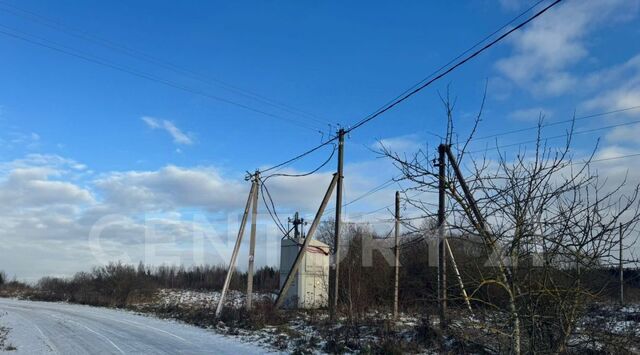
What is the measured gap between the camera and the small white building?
25.0 m

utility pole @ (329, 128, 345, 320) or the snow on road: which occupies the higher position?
utility pole @ (329, 128, 345, 320)

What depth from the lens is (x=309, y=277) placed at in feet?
83.8

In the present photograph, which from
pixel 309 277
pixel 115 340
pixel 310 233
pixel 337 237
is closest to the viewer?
pixel 115 340

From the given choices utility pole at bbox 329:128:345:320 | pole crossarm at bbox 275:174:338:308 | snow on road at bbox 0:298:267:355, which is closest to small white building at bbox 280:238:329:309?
pole crossarm at bbox 275:174:338:308

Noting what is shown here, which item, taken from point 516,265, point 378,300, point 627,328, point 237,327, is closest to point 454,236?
point 516,265

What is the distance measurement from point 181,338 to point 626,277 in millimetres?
12659

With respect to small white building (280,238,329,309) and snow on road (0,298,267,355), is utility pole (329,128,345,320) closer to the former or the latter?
snow on road (0,298,267,355)

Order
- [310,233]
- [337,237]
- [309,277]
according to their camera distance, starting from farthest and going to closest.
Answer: [309,277] < [310,233] < [337,237]

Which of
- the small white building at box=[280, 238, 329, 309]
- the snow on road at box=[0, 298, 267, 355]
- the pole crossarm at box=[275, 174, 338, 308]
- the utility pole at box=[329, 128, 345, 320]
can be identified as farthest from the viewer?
the small white building at box=[280, 238, 329, 309]

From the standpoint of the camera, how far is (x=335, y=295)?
18.3 metres

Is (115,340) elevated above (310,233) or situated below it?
below

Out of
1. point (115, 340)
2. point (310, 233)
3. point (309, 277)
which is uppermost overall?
point (310, 233)

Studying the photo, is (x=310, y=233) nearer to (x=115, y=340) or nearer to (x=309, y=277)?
(x=309, y=277)

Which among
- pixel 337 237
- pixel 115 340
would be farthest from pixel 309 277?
pixel 115 340
